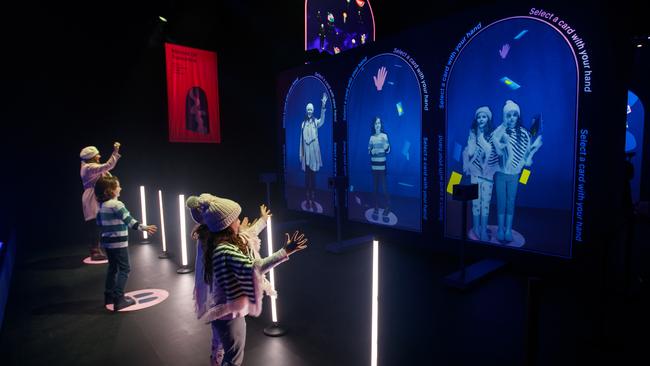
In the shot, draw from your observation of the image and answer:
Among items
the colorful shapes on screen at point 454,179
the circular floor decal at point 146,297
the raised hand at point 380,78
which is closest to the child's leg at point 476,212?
the colorful shapes on screen at point 454,179

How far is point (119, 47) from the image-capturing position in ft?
23.4

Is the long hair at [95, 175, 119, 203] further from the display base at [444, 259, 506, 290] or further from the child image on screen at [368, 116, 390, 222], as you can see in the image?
the child image on screen at [368, 116, 390, 222]

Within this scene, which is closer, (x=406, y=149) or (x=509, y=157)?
(x=509, y=157)

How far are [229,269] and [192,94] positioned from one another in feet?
22.0

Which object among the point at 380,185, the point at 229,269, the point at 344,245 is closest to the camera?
the point at 229,269

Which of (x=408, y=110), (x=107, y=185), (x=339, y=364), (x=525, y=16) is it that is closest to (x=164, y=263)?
(x=107, y=185)

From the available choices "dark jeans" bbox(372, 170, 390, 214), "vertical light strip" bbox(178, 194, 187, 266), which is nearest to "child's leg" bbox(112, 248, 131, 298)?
"vertical light strip" bbox(178, 194, 187, 266)

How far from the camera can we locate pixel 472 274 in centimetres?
455

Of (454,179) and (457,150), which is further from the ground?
(457,150)

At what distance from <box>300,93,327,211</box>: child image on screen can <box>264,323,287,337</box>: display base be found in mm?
4786

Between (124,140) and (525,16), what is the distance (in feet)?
24.7

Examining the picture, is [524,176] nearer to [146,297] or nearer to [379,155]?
[379,155]

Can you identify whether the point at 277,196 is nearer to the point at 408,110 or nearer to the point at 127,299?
the point at 408,110

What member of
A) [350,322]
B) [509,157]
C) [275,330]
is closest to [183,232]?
[275,330]
